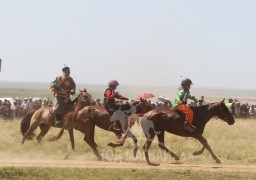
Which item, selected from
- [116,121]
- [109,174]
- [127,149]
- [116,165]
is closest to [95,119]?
[116,121]

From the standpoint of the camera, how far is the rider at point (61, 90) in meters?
18.0

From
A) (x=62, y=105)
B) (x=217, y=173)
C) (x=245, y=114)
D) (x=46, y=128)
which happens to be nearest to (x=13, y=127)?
(x=46, y=128)

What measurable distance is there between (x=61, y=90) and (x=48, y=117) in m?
1.24

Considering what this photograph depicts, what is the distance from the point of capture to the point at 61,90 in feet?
58.9

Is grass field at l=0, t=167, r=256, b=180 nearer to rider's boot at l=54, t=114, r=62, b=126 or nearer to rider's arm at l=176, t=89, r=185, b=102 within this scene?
rider's arm at l=176, t=89, r=185, b=102

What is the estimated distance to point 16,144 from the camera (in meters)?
18.9

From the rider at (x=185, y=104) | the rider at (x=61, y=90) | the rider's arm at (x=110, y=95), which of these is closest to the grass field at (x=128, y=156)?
the rider at (x=185, y=104)

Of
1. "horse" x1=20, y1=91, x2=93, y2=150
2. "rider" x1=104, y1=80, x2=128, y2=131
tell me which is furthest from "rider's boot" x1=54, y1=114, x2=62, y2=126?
"rider" x1=104, y1=80, x2=128, y2=131

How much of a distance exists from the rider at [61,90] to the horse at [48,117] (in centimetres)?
21

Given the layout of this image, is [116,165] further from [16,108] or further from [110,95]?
[16,108]

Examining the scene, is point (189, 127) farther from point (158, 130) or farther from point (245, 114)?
point (245, 114)

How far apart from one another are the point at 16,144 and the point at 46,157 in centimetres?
234

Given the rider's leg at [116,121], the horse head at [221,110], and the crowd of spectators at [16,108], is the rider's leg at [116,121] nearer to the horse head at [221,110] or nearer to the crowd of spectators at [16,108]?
the horse head at [221,110]

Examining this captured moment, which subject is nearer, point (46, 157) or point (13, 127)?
point (46, 157)
